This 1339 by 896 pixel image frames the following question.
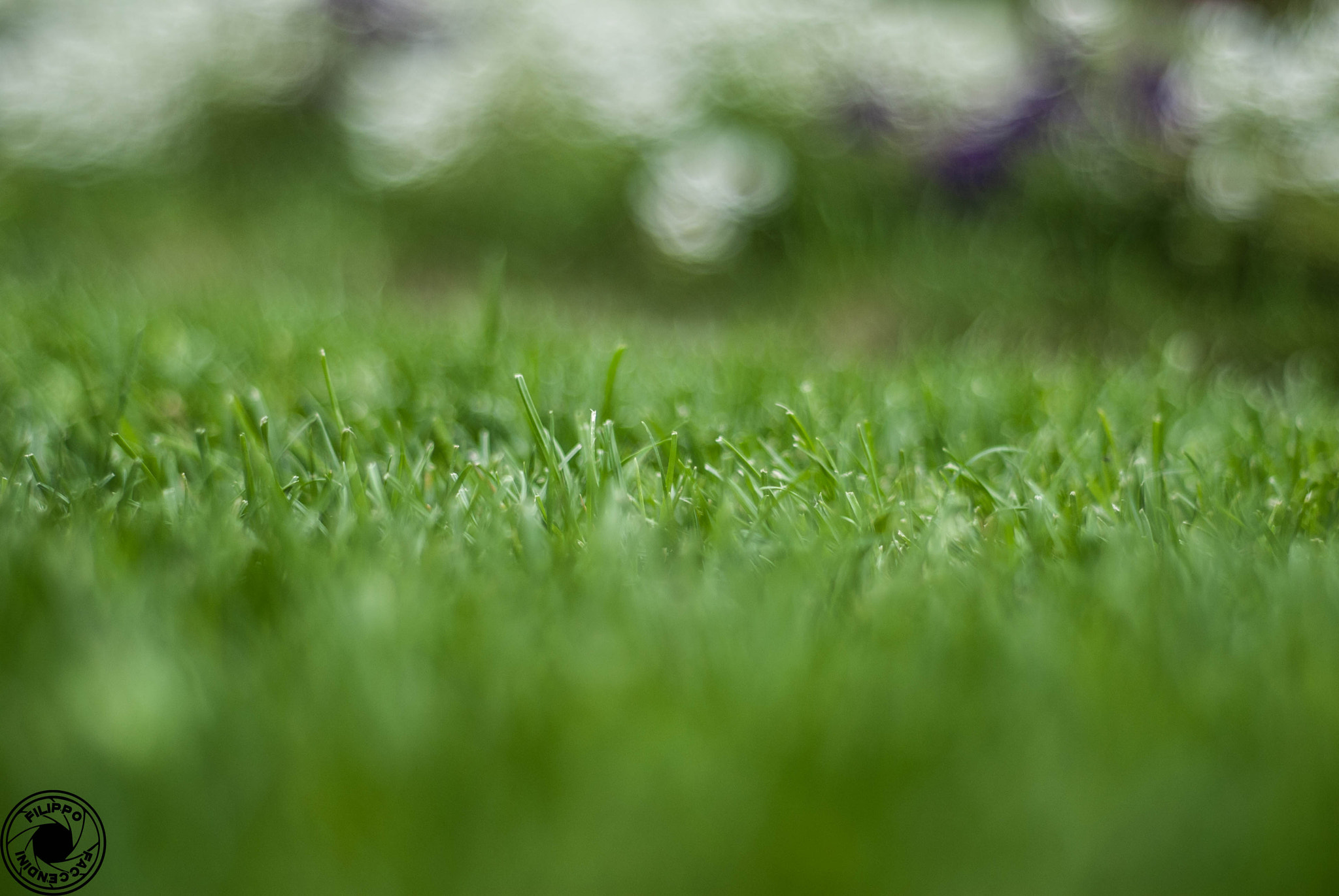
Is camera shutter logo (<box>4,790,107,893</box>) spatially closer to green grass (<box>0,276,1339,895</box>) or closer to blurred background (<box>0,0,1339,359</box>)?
green grass (<box>0,276,1339,895</box>)

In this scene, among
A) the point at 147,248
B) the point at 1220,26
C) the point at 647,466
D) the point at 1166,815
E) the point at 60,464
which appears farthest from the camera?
the point at 147,248

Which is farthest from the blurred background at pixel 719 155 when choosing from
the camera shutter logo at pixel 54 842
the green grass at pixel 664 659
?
the camera shutter logo at pixel 54 842

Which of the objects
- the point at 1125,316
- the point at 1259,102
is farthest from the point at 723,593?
the point at 1259,102

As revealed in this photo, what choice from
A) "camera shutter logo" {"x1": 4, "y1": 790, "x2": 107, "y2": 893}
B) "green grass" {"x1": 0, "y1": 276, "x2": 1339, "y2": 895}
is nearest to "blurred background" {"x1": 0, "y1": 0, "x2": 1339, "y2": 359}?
"green grass" {"x1": 0, "y1": 276, "x2": 1339, "y2": 895}

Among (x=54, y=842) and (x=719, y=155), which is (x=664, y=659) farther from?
(x=719, y=155)

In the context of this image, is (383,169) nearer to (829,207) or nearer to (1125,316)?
(829,207)

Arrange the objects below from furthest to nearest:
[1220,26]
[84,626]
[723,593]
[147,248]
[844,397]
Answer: [147,248], [1220,26], [844,397], [723,593], [84,626]
